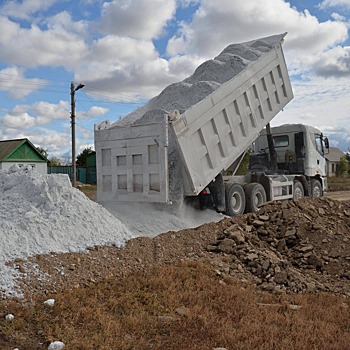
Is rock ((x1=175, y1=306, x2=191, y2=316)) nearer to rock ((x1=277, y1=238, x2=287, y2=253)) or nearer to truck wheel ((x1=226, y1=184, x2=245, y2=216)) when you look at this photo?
rock ((x1=277, y1=238, x2=287, y2=253))

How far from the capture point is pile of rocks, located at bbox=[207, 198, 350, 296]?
648 centimetres

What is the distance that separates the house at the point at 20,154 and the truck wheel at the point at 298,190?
80.4 ft

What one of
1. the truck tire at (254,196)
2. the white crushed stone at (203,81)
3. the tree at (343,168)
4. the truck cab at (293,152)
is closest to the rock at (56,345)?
the white crushed stone at (203,81)

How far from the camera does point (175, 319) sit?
15.8 ft

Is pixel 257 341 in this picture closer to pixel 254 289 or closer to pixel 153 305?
pixel 153 305

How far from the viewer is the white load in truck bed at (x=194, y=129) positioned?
8750 mm

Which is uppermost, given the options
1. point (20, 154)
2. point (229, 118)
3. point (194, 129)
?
point (20, 154)

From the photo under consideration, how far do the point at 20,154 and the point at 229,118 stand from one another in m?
28.2

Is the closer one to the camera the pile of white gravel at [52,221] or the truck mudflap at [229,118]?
the pile of white gravel at [52,221]

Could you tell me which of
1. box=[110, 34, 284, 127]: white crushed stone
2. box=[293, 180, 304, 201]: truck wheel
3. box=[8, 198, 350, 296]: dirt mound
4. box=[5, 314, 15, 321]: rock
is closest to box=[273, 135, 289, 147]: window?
box=[293, 180, 304, 201]: truck wheel

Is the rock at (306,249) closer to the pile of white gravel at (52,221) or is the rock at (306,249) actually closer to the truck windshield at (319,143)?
the pile of white gravel at (52,221)

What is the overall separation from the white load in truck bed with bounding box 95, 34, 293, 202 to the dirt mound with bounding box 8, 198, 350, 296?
1.34 meters

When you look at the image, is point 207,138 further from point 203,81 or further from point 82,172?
point 82,172

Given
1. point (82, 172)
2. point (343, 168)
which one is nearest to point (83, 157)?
point (82, 172)
